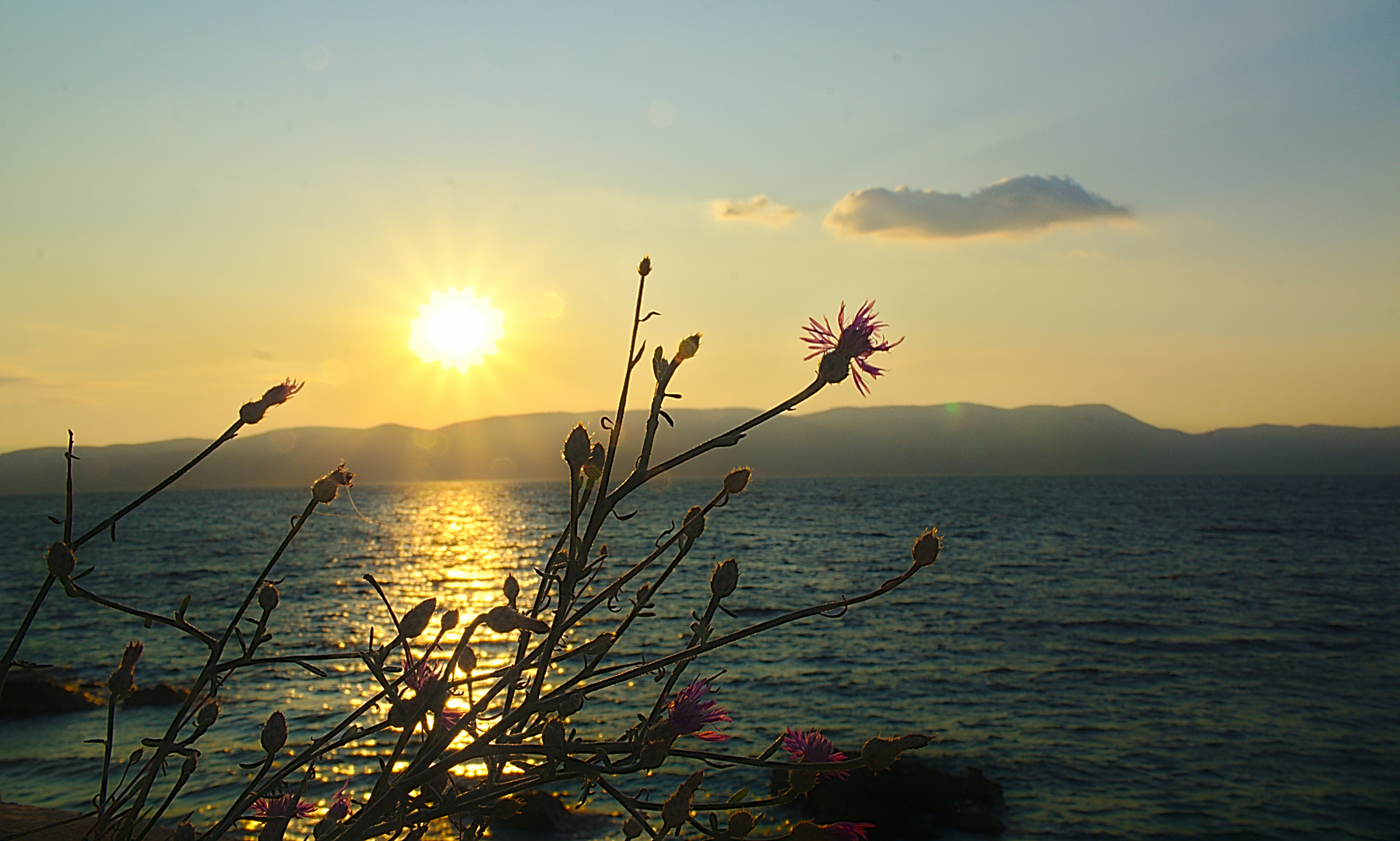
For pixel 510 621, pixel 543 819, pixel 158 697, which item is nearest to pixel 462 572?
pixel 158 697

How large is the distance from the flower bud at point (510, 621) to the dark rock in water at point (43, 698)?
24.1 meters

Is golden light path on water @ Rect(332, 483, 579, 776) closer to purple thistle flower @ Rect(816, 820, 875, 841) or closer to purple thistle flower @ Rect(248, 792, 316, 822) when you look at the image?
purple thistle flower @ Rect(248, 792, 316, 822)

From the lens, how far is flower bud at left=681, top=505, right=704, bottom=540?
1721 millimetres

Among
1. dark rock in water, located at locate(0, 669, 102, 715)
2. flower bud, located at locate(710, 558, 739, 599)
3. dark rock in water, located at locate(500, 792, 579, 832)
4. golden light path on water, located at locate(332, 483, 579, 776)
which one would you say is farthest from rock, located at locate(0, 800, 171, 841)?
dark rock in water, located at locate(0, 669, 102, 715)

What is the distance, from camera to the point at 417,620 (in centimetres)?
153

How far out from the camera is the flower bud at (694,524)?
5.65 ft

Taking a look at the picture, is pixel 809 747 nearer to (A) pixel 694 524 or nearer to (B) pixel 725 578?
(B) pixel 725 578

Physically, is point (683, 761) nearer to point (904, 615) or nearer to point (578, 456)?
point (578, 456)

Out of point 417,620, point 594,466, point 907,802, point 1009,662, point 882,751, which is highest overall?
point 594,466

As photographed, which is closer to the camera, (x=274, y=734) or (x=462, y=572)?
(x=274, y=734)

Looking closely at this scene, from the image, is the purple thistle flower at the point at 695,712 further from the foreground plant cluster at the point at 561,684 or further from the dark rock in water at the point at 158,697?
the dark rock in water at the point at 158,697

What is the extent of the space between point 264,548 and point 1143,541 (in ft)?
219

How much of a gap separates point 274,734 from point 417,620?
2.61 ft

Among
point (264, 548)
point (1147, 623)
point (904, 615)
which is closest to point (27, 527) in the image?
point (264, 548)
